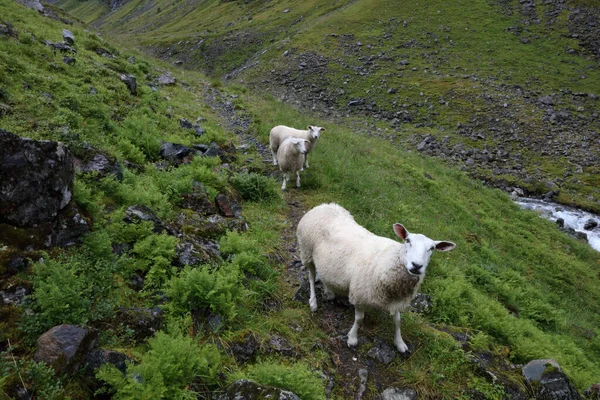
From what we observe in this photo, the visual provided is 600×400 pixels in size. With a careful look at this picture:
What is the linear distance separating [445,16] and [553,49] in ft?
43.9

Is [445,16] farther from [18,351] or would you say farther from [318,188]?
[18,351]

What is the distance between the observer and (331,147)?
53.4 feet

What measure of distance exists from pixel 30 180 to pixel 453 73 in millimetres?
37271

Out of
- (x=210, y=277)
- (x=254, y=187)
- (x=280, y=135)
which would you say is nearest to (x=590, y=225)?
(x=280, y=135)

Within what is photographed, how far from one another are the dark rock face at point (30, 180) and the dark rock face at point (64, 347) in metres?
1.82

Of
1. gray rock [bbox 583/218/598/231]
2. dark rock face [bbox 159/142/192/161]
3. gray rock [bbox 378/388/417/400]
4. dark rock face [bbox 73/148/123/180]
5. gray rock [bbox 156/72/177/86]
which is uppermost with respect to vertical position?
gray rock [bbox 156/72/177/86]

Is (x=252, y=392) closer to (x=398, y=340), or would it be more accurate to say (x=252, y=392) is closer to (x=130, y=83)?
(x=398, y=340)

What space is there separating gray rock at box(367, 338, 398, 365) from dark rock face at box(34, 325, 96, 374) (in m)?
4.07

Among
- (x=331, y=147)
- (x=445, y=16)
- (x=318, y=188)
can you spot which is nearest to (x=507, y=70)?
(x=445, y=16)

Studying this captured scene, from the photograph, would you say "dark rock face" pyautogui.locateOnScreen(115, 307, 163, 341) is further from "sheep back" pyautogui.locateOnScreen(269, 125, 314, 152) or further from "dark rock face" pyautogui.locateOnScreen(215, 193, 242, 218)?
"sheep back" pyautogui.locateOnScreen(269, 125, 314, 152)

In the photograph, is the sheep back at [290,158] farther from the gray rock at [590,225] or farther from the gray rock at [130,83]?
the gray rock at [590,225]

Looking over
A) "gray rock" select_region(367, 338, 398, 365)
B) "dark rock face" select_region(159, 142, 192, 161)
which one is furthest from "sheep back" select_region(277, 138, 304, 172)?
"gray rock" select_region(367, 338, 398, 365)

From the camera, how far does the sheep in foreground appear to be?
201 inches

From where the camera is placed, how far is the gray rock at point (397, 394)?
495 centimetres
